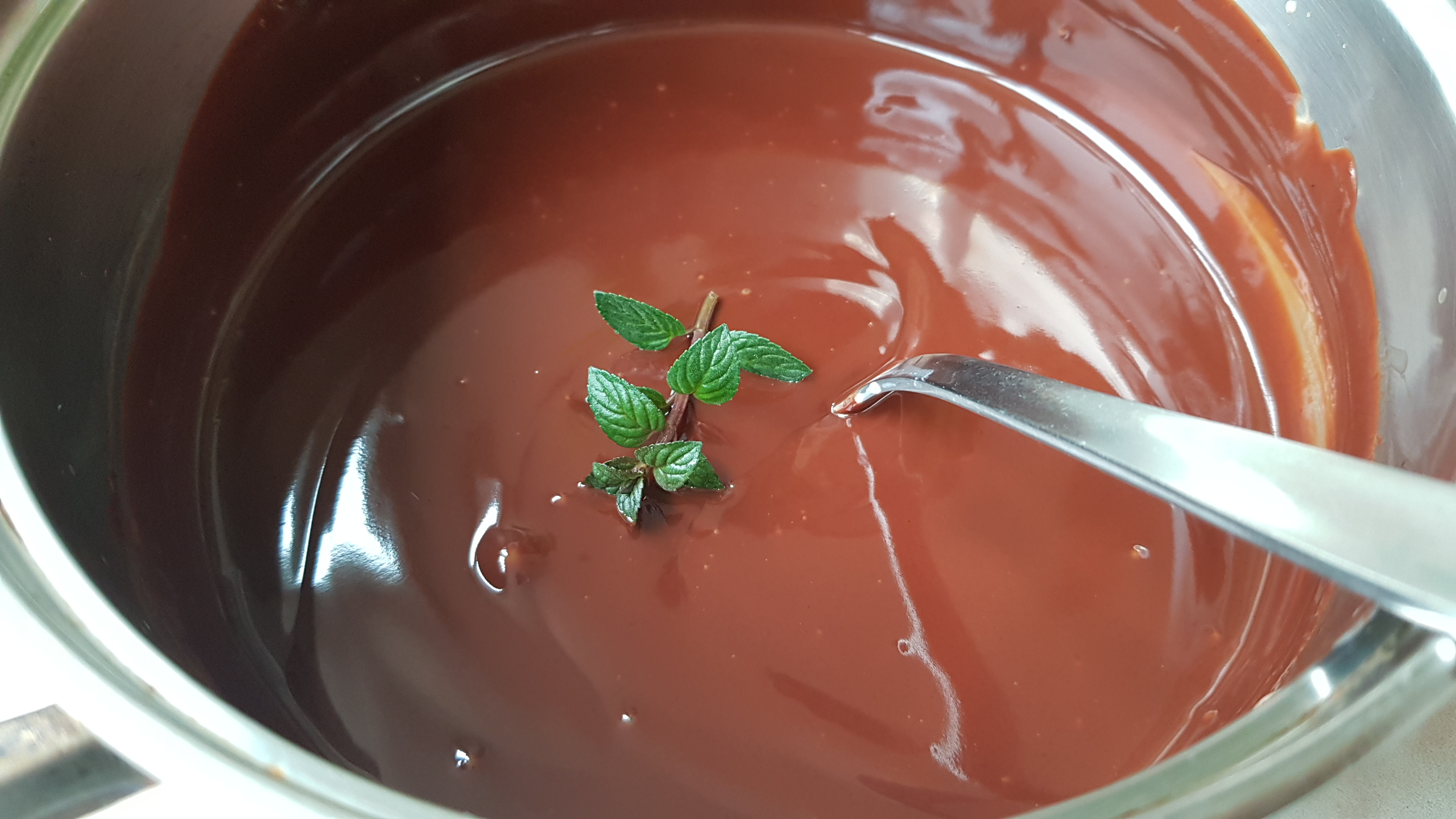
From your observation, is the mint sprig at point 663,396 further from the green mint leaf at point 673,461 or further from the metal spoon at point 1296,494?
the metal spoon at point 1296,494

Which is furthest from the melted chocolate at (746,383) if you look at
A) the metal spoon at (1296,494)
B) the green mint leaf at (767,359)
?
the metal spoon at (1296,494)

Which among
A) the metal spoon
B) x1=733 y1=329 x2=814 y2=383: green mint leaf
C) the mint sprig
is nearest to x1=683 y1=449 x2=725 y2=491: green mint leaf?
the mint sprig

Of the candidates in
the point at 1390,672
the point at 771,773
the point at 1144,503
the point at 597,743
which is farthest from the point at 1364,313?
the point at 597,743

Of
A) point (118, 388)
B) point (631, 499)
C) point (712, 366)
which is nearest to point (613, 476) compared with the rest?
point (631, 499)

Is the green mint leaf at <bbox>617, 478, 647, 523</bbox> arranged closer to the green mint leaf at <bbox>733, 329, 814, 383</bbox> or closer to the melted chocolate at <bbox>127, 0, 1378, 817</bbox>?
the melted chocolate at <bbox>127, 0, 1378, 817</bbox>

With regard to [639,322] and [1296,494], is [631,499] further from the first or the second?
[1296,494]

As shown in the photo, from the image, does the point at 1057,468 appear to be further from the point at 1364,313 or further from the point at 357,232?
the point at 357,232

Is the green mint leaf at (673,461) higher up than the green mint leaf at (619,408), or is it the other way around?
the green mint leaf at (619,408)
